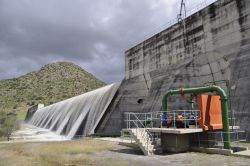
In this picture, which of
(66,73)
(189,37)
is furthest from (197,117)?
(66,73)

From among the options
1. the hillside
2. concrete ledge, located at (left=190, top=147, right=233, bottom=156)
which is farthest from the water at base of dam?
the hillside

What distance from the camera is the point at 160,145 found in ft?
56.5

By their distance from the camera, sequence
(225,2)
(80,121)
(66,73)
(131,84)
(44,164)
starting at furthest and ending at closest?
1. (66,73)
2. (80,121)
3. (131,84)
4. (225,2)
5. (44,164)

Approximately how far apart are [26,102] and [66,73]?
121 ft

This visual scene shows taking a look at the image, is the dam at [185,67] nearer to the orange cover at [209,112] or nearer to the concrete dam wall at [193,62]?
the concrete dam wall at [193,62]

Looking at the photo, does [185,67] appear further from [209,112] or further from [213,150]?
[213,150]

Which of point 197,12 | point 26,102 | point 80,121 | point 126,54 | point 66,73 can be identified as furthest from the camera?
point 66,73

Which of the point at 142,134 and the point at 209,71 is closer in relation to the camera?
the point at 142,134

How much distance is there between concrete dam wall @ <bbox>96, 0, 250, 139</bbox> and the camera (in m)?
18.4

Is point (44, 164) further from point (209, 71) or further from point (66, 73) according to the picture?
point (66, 73)

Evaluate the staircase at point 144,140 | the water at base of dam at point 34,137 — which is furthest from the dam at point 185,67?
the staircase at point 144,140

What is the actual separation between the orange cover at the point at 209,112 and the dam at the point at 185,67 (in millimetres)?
1791

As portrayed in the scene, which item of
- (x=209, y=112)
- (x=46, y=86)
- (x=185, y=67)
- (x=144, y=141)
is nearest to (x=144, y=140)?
(x=144, y=141)

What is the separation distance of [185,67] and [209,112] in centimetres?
775
